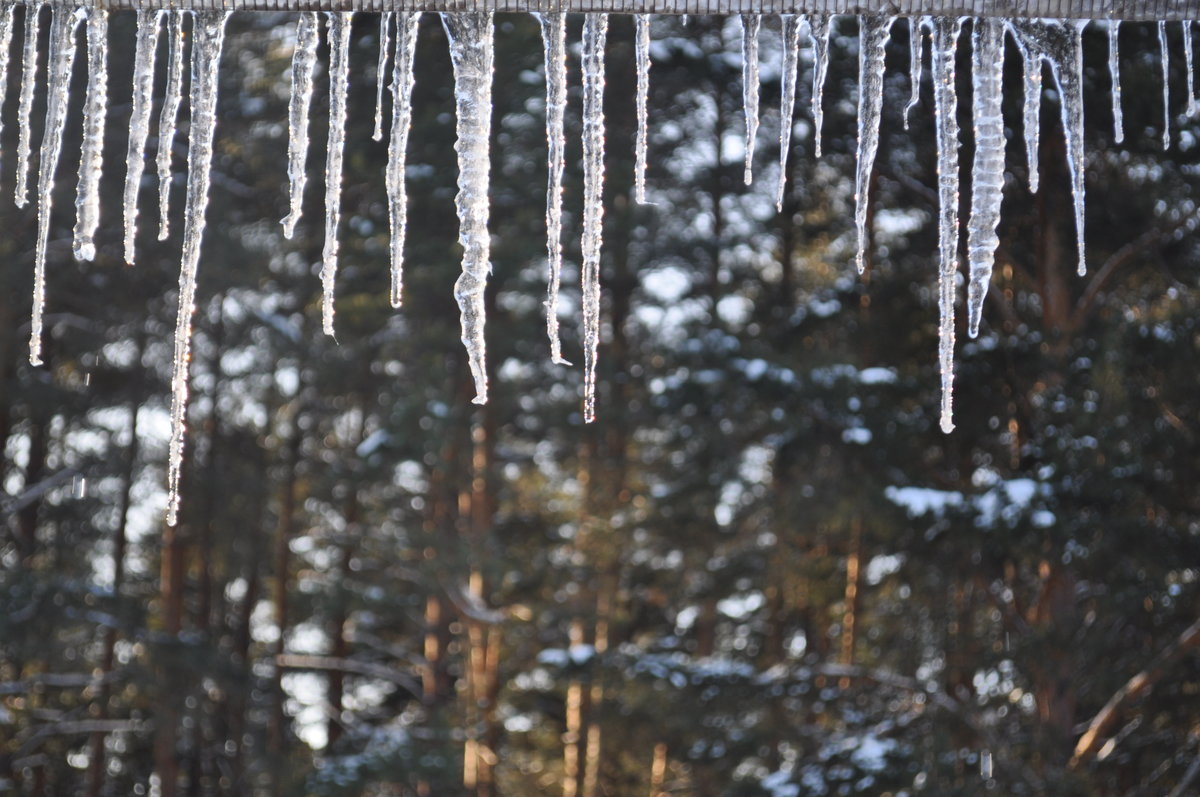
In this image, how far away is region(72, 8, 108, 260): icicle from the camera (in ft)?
9.73

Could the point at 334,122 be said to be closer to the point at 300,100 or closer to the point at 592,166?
the point at 300,100

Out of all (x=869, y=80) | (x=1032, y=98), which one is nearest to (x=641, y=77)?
(x=869, y=80)

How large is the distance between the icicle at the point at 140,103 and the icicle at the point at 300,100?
1.06ft

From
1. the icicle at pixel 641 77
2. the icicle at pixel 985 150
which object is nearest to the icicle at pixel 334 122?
the icicle at pixel 641 77

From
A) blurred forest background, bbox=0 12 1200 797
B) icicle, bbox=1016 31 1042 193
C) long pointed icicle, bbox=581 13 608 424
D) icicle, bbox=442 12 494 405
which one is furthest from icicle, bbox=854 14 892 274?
blurred forest background, bbox=0 12 1200 797

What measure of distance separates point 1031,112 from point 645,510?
9543mm

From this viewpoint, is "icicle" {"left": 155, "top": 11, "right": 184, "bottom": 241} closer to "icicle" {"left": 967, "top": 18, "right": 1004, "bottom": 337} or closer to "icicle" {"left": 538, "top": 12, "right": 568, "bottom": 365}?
"icicle" {"left": 538, "top": 12, "right": 568, "bottom": 365}

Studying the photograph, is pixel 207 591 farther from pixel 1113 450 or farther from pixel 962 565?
pixel 1113 450

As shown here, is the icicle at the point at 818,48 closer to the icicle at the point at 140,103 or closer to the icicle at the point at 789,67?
the icicle at the point at 789,67

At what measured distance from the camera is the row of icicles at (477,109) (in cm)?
288

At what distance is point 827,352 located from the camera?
948 cm

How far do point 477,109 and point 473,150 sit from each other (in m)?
0.10

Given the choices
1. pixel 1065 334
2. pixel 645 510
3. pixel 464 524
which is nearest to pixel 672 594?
pixel 645 510

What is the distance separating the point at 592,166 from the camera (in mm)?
2992
